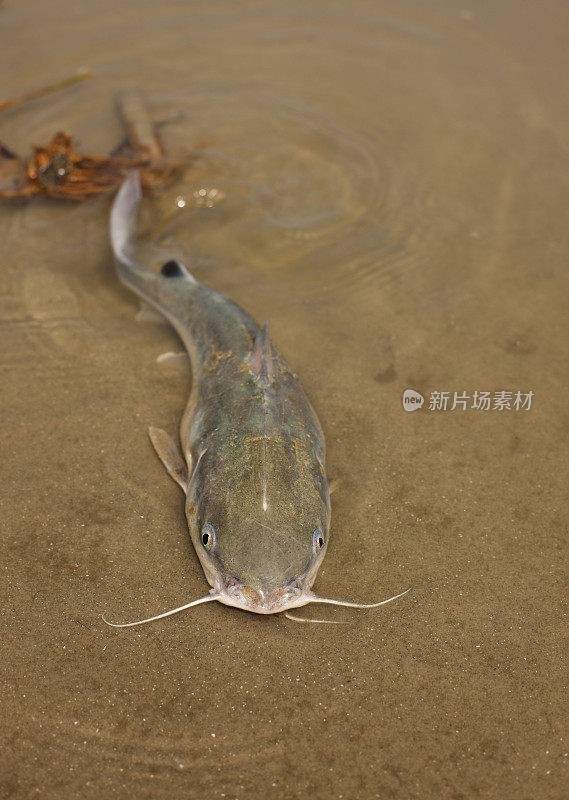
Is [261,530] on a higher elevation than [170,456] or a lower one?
higher

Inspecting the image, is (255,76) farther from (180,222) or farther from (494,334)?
(494,334)

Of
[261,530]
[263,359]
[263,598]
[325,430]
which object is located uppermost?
[263,359]

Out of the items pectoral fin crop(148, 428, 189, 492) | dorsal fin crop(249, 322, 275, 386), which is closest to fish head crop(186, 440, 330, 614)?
pectoral fin crop(148, 428, 189, 492)

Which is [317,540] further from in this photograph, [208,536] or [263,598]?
[208,536]

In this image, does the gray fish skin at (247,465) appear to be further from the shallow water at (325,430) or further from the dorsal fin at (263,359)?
the shallow water at (325,430)

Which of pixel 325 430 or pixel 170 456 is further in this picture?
pixel 325 430

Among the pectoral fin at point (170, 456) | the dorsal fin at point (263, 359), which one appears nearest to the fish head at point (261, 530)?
the pectoral fin at point (170, 456)

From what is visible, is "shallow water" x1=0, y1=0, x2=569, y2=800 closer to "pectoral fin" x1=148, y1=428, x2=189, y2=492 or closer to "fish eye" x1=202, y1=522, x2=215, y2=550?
"pectoral fin" x1=148, y1=428, x2=189, y2=492

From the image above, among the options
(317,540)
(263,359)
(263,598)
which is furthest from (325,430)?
(263,598)
